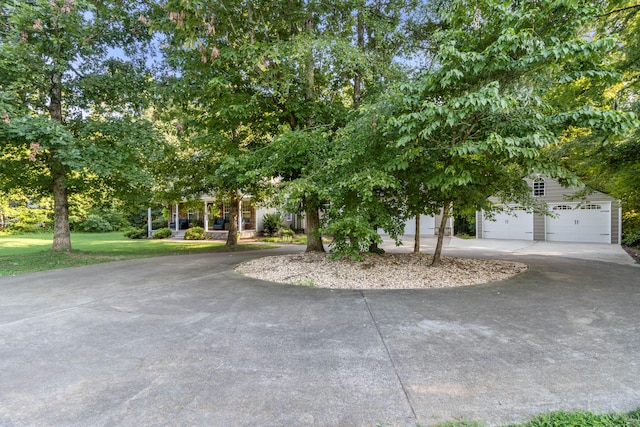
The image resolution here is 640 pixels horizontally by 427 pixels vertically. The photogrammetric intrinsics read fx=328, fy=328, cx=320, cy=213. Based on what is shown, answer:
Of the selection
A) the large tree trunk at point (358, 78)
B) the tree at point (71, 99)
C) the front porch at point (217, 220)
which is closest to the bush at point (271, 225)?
the front porch at point (217, 220)

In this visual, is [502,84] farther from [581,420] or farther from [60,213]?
[60,213]

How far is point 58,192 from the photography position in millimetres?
10930

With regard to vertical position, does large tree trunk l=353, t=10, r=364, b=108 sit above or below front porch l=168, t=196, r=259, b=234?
above

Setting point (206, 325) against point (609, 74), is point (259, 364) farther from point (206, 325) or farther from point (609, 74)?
point (609, 74)

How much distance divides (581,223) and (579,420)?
17.3 meters

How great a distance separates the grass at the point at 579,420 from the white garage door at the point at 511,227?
16230 millimetres

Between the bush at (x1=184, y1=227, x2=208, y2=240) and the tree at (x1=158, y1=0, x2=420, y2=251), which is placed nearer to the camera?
the tree at (x1=158, y1=0, x2=420, y2=251)

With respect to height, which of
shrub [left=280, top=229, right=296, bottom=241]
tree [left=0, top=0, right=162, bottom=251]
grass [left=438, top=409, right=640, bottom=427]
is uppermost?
tree [left=0, top=0, right=162, bottom=251]

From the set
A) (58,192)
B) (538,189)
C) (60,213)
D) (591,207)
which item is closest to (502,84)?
(58,192)

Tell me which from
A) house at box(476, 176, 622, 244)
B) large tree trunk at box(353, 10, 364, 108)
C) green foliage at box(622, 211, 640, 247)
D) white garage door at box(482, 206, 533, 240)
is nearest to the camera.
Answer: large tree trunk at box(353, 10, 364, 108)

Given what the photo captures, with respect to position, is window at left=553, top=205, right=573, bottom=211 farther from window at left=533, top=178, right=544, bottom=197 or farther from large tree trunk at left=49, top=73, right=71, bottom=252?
large tree trunk at left=49, top=73, right=71, bottom=252

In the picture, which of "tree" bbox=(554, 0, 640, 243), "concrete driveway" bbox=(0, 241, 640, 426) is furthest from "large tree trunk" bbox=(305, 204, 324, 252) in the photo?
"tree" bbox=(554, 0, 640, 243)

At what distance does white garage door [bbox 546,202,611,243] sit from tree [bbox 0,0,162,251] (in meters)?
17.8

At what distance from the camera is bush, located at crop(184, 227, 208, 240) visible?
2028cm
